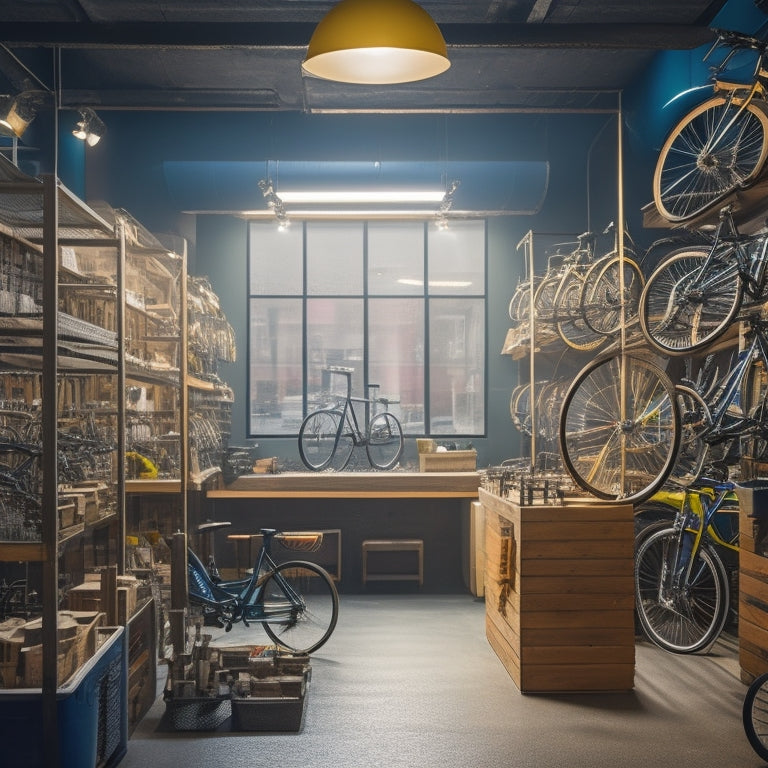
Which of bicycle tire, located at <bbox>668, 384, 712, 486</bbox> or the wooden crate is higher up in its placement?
bicycle tire, located at <bbox>668, 384, 712, 486</bbox>

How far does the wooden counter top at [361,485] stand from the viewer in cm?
881

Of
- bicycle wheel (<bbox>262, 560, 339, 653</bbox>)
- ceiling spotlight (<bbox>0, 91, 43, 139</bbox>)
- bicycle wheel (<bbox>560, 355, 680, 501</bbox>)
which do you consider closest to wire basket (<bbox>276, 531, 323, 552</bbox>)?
bicycle wheel (<bbox>262, 560, 339, 653</bbox>)

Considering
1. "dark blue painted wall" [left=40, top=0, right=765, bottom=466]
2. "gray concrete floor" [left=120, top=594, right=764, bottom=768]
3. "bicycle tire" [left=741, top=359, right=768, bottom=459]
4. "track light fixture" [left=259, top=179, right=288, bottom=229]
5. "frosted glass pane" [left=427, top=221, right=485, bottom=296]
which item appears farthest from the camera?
"frosted glass pane" [left=427, top=221, right=485, bottom=296]

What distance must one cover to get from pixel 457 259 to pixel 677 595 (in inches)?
230

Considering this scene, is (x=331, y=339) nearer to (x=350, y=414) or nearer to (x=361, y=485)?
(x=350, y=414)

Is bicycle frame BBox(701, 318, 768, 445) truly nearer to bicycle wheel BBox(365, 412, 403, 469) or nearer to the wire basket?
the wire basket

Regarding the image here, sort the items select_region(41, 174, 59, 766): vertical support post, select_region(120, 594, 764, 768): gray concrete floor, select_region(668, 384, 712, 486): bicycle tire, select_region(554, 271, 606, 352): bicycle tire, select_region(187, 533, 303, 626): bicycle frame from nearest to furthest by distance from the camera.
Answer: select_region(41, 174, 59, 766): vertical support post < select_region(120, 594, 764, 768): gray concrete floor < select_region(668, 384, 712, 486): bicycle tire < select_region(187, 533, 303, 626): bicycle frame < select_region(554, 271, 606, 352): bicycle tire

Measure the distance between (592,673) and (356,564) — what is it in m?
4.21

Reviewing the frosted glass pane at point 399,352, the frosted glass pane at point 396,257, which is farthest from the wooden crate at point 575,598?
the frosted glass pane at point 396,257

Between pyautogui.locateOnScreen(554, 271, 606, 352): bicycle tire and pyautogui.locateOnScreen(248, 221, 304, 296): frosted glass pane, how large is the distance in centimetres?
363

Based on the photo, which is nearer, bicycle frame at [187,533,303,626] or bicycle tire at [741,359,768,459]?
bicycle tire at [741,359,768,459]

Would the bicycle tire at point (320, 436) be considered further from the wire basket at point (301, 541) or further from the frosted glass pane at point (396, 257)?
the wire basket at point (301, 541)

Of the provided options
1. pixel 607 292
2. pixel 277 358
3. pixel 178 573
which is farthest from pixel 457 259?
pixel 178 573

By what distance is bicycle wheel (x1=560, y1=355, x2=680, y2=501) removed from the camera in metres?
5.07
